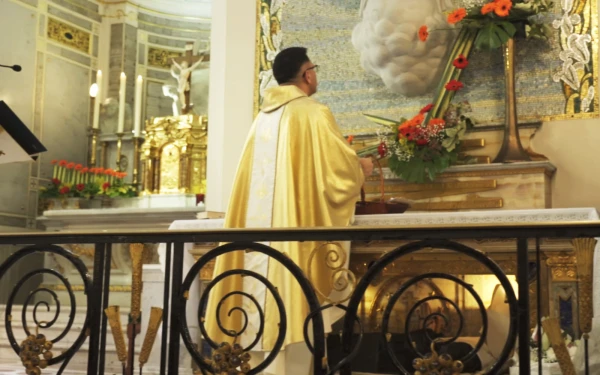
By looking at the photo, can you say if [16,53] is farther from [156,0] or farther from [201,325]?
[201,325]

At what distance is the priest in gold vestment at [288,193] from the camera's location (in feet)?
15.5

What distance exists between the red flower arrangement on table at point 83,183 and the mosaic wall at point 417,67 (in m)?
3.11

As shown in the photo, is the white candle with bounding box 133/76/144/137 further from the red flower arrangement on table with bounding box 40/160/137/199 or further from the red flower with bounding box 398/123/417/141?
the red flower with bounding box 398/123/417/141

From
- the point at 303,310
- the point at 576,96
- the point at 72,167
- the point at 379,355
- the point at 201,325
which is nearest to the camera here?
the point at 201,325

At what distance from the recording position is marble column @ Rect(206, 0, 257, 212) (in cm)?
739

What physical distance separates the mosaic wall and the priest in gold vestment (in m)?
1.65

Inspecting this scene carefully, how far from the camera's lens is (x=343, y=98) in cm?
706

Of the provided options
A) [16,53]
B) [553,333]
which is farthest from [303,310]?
[16,53]

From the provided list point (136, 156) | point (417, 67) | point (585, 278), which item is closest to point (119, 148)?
point (136, 156)

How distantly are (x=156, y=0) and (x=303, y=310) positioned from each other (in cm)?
787

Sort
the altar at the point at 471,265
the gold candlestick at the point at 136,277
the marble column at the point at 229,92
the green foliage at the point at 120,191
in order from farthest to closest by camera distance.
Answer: the green foliage at the point at 120,191
the marble column at the point at 229,92
the altar at the point at 471,265
the gold candlestick at the point at 136,277

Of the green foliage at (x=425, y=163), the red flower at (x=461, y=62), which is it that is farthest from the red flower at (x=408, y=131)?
the red flower at (x=461, y=62)

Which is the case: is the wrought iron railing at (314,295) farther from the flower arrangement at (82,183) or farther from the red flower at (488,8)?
the flower arrangement at (82,183)

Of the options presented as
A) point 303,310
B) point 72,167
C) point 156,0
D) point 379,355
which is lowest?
point 379,355
